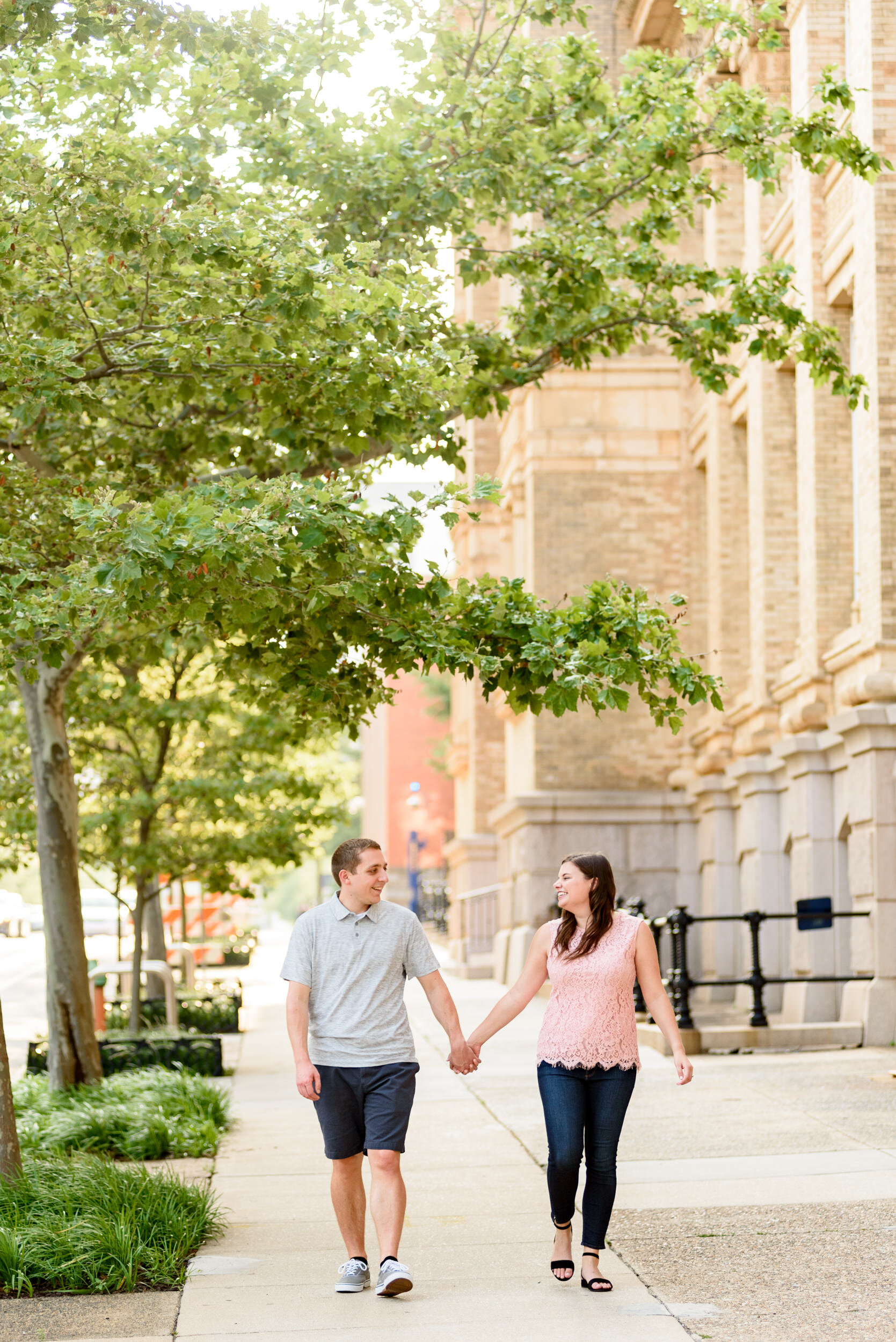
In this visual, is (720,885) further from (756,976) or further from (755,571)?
(756,976)

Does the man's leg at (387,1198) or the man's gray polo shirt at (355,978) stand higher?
the man's gray polo shirt at (355,978)

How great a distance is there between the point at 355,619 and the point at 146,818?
9432 mm

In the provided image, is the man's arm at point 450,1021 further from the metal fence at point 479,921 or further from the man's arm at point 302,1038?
the metal fence at point 479,921

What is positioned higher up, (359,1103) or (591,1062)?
A: (591,1062)

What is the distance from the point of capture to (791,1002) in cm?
1659

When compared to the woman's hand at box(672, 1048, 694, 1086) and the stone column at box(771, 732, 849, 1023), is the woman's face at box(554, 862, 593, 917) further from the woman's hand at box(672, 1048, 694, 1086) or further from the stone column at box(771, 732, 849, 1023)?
the stone column at box(771, 732, 849, 1023)

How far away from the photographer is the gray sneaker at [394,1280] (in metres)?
5.89

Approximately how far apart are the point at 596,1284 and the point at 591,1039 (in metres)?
0.92

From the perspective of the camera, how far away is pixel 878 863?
48.3 feet

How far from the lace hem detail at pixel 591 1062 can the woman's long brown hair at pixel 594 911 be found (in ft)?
1.20

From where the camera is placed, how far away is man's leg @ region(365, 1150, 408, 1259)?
5.95 meters

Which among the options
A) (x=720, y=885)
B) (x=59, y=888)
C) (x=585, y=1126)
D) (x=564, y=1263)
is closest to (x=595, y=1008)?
(x=585, y=1126)

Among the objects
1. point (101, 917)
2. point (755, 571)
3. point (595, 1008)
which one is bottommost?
point (101, 917)

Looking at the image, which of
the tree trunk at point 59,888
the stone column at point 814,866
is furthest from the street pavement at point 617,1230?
the stone column at point 814,866
